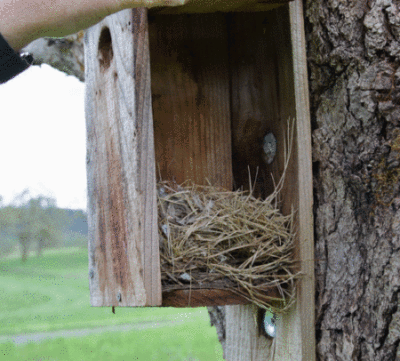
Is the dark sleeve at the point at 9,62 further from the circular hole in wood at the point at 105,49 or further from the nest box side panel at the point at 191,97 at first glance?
the nest box side panel at the point at 191,97

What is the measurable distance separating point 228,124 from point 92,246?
694 mm

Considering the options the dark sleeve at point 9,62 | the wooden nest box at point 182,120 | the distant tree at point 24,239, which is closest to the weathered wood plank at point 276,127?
the wooden nest box at point 182,120

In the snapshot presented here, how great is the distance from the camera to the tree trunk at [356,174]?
1.38 m

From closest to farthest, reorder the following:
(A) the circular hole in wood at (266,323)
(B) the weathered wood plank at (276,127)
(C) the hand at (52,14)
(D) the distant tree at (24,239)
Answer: (C) the hand at (52,14) → (B) the weathered wood plank at (276,127) → (A) the circular hole in wood at (266,323) → (D) the distant tree at (24,239)

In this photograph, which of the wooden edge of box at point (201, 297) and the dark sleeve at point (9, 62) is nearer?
the dark sleeve at point (9, 62)

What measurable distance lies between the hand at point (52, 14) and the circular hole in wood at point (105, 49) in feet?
1.34

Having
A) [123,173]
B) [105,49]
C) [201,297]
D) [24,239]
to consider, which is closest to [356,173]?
[201,297]

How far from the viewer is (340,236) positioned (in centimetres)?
150

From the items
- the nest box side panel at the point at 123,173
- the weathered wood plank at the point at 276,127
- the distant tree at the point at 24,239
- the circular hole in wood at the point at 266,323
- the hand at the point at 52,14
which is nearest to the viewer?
the hand at the point at 52,14

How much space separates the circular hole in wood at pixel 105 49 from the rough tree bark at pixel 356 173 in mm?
657

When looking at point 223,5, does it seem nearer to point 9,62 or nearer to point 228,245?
point 9,62

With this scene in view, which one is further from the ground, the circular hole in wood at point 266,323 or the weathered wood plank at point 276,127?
the weathered wood plank at point 276,127

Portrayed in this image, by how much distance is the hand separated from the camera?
112 cm

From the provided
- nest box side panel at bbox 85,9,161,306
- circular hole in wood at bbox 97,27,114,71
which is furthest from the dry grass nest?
circular hole in wood at bbox 97,27,114,71
